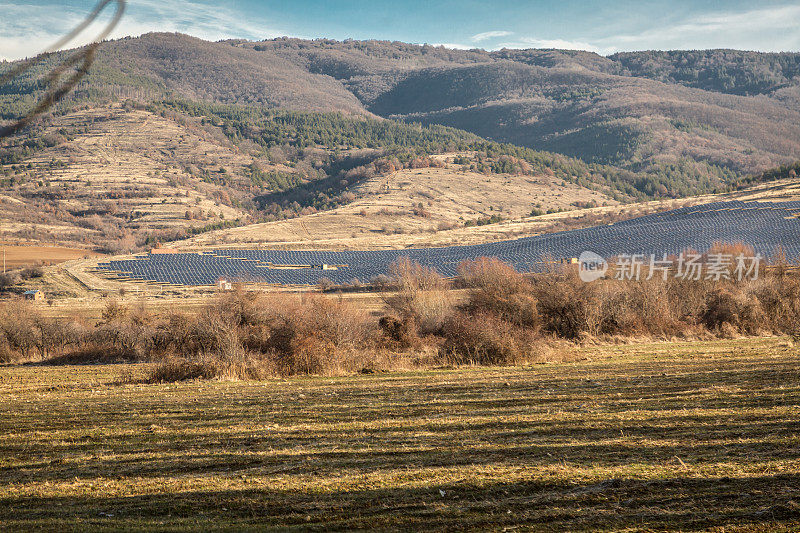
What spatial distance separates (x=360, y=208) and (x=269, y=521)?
14695cm

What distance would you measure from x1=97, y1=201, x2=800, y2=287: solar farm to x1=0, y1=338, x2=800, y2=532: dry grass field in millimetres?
58963

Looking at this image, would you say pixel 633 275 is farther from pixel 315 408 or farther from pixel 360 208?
pixel 360 208

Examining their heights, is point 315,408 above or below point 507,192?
below

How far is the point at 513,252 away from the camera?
93438 millimetres

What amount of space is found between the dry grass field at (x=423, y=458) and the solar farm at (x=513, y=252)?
59.0 m

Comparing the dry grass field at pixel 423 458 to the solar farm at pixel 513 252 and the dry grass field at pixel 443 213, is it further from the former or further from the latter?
the dry grass field at pixel 443 213

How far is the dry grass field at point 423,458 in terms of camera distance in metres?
7.91

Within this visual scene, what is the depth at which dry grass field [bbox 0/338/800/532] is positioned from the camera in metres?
7.91

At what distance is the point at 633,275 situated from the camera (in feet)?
152

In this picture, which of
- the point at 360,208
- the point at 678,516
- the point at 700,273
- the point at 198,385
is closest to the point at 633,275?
the point at 700,273

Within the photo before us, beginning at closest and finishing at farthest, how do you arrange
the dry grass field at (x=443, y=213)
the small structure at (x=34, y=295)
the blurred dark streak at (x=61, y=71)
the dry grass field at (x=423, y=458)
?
the blurred dark streak at (x=61, y=71)
the dry grass field at (x=423, y=458)
the small structure at (x=34, y=295)
the dry grass field at (x=443, y=213)

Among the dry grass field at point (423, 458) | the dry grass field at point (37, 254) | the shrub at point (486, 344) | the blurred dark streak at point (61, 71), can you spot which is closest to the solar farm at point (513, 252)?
the dry grass field at point (37, 254)

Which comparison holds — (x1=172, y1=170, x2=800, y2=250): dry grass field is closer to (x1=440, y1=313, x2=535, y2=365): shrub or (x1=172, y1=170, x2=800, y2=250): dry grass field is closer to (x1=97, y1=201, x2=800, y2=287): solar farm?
(x1=97, y1=201, x2=800, y2=287): solar farm

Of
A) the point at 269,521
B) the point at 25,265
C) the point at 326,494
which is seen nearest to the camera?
the point at 269,521
